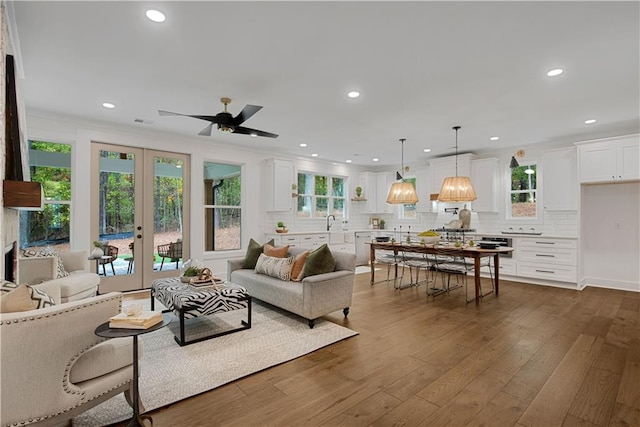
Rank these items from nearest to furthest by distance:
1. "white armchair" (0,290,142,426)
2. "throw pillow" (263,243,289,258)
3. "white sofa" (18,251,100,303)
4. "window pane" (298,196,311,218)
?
"white armchair" (0,290,142,426) < "white sofa" (18,251,100,303) < "throw pillow" (263,243,289,258) < "window pane" (298,196,311,218)

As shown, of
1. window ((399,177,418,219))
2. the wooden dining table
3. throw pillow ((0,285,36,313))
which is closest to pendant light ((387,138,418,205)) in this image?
the wooden dining table

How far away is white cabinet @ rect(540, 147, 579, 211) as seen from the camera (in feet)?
18.4

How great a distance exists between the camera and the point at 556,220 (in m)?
5.96

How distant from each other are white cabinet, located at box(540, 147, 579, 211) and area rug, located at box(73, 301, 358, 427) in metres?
4.85

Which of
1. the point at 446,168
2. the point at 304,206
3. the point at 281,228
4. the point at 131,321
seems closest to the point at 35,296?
the point at 131,321

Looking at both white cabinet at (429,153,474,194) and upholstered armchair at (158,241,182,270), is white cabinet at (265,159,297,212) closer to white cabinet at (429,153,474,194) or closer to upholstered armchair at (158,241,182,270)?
upholstered armchair at (158,241,182,270)

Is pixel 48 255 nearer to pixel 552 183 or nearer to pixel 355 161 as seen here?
pixel 355 161

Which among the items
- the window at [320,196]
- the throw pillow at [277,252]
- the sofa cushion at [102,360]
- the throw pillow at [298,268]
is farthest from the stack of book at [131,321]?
the window at [320,196]

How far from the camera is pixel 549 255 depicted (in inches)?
221

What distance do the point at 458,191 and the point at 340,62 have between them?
2.79m

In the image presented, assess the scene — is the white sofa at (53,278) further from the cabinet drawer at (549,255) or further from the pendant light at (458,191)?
the cabinet drawer at (549,255)

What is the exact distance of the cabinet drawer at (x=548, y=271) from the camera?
5.41m

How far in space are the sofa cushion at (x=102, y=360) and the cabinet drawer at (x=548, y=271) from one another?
6.35 m

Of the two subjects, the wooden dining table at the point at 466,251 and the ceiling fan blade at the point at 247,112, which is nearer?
the ceiling fan blade at the point at 247,112
